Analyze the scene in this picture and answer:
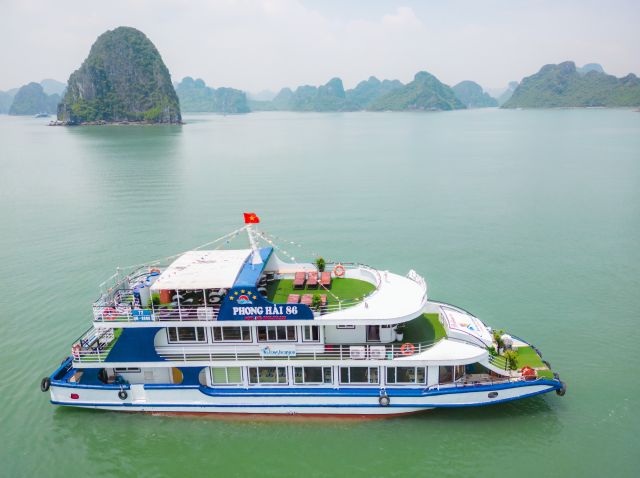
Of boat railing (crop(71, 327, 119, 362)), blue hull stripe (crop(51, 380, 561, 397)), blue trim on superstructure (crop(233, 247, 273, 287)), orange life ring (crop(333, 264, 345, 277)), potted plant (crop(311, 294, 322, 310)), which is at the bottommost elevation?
blue hull stripe (crop(51, 380, 561, 397))

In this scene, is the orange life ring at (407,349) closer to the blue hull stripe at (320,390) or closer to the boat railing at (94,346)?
the blue hull stripe at (320,390)

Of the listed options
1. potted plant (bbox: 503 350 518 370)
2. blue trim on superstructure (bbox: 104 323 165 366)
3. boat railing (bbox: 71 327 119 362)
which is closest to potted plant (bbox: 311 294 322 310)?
blue trim on superstructure (bbox: 104 323 165 366)

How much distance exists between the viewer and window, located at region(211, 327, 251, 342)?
18031mm

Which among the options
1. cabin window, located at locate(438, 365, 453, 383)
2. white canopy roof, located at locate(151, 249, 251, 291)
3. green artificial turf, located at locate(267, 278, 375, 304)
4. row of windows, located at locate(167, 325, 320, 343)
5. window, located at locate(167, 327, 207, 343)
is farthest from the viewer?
green artificial turf, located at locate(267, 278, 375, 304)

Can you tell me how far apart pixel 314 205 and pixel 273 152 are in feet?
167

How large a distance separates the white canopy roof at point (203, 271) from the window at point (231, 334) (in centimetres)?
Result: 180

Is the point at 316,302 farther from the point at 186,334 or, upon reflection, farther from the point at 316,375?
the point at 186,334

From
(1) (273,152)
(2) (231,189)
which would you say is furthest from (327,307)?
(1) (273,152)

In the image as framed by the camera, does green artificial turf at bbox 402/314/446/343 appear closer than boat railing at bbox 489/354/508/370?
No

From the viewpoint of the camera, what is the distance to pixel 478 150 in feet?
307

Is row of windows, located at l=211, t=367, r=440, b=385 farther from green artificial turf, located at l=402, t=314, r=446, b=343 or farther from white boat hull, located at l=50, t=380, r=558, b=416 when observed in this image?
green artificial turf, located at l=402, t=314, r=446, b=343

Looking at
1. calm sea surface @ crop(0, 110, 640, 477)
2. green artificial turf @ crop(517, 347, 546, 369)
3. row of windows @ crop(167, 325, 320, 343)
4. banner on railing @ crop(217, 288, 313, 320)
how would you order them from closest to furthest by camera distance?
calm sea surface @ crop(0, 110, 640, 477)
banner on railing @ crop(217, 288, 313, 320)
row of windows @ crop(167, 325, 320, 343)
green artificial turf @ crop(517, 347, 546, 369)

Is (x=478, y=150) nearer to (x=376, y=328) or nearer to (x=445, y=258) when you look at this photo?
(x=445, y=258)

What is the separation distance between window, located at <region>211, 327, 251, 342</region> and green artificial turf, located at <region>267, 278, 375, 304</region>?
1.97 meters
